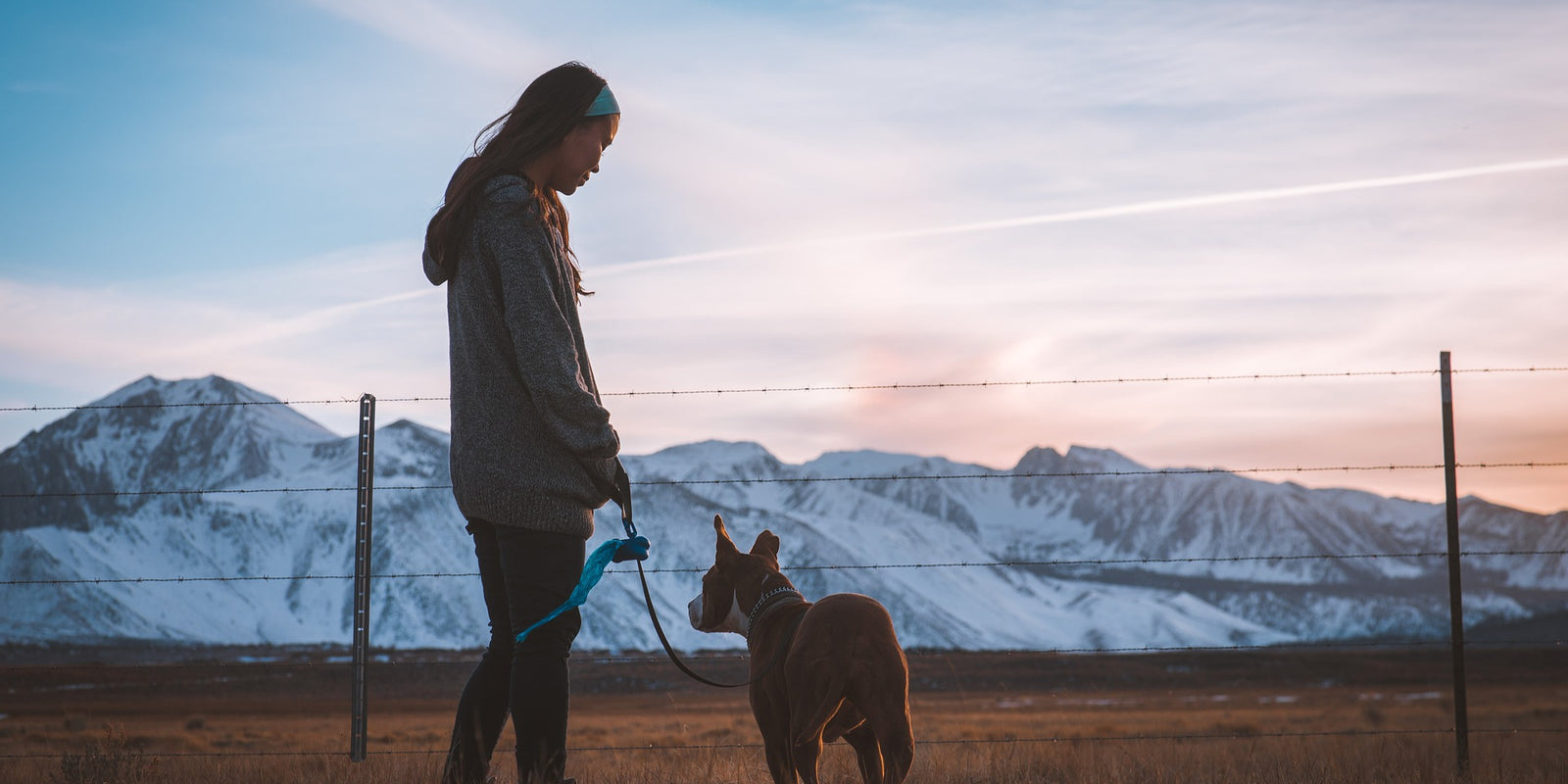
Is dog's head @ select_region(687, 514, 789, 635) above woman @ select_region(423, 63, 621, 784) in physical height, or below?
below

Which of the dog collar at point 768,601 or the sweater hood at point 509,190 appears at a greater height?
the sweater hood at point 509,190

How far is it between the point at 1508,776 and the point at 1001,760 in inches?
98.7

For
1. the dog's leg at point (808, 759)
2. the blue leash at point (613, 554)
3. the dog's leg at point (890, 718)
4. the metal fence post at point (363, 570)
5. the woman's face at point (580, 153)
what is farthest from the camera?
the metal fence post at point (363, 570)

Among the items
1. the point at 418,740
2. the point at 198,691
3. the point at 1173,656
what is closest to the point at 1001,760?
the point at 418,740

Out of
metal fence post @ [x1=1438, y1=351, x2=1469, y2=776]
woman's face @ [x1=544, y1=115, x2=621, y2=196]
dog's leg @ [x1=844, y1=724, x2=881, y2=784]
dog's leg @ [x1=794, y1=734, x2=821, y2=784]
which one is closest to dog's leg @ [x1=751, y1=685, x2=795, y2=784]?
dog's leg @ [x1=794, y1=734, x2=821, y2=784]

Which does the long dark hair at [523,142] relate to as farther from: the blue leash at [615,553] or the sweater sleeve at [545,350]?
the blue leash at [615,553]

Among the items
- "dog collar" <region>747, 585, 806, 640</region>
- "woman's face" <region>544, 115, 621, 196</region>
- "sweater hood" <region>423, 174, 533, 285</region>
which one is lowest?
"dog collar" <region>747, 585, 806, 640</region>

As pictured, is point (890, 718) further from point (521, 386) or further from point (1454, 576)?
point (1454, 576)

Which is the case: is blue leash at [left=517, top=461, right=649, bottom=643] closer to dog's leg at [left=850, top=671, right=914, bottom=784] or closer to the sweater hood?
the sweater hood

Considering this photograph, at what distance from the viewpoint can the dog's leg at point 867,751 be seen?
5.00 meters

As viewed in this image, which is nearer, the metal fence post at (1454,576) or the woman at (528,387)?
the woman at (528,387)

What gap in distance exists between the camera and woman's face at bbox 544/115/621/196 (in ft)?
11.8

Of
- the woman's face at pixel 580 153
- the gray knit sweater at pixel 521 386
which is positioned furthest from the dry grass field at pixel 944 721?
the woman's face at pixel 580 153

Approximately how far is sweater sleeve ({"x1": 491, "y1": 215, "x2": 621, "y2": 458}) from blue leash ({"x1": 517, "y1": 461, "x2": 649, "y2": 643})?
0.14 metres
